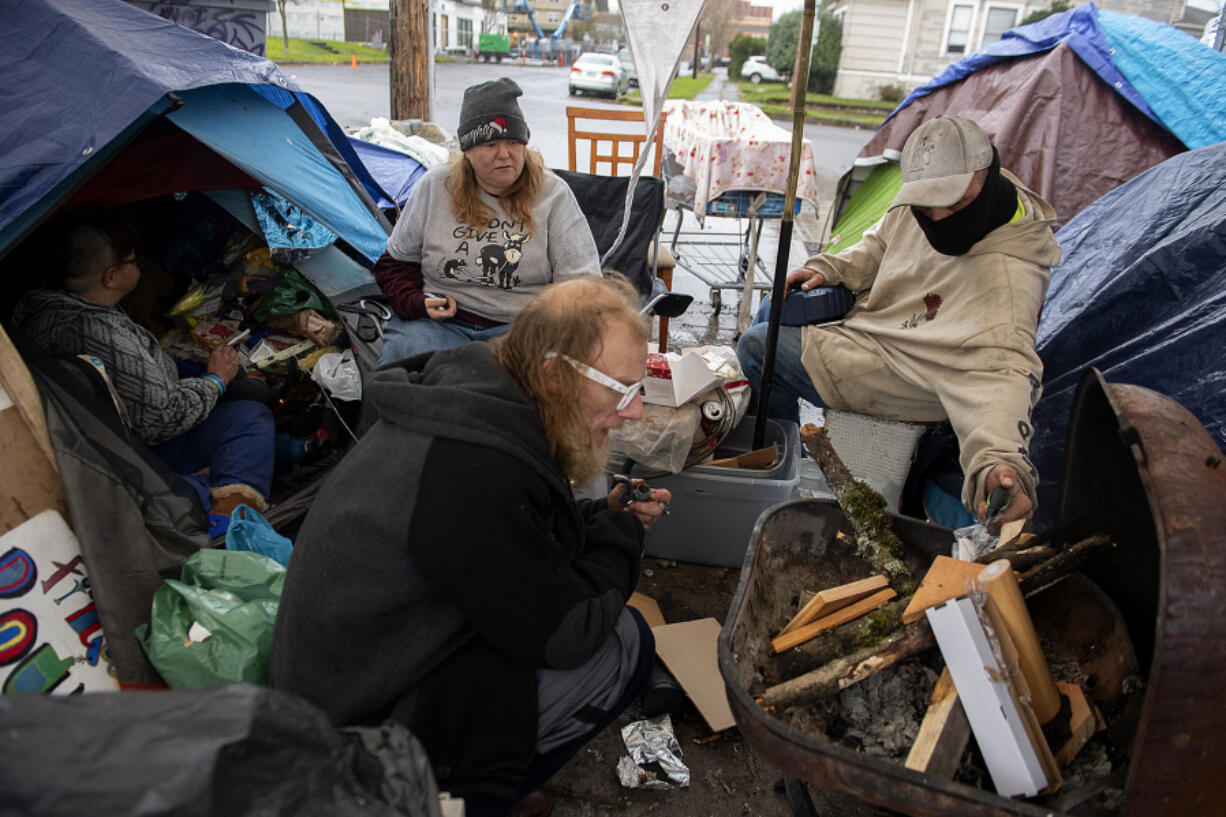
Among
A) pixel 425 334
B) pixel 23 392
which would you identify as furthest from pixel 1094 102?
pixel 23 392

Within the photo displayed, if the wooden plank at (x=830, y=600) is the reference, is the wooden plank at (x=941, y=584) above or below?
above

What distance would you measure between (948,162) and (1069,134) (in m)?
2.56

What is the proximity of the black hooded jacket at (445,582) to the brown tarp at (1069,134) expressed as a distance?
388 centimetres

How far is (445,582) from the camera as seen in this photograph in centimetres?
133

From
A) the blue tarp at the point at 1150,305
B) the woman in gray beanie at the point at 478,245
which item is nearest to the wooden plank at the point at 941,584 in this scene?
the blue tarp at the point at 1150,305

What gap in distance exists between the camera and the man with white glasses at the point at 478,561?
133 cm

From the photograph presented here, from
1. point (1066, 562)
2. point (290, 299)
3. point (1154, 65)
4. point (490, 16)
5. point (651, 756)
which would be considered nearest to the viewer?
point (1066, 562)

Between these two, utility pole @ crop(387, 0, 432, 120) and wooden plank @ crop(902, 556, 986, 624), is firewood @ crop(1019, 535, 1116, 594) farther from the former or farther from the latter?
utility pole @ crop(387, 0, 432, 120)

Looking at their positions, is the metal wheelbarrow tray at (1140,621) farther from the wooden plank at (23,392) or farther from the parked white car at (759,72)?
the parked white car at (759,72)

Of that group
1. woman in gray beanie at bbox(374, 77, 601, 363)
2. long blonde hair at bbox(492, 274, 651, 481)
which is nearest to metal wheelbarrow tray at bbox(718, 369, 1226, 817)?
long blonde hair at bbox(492, 274, 651, 481)

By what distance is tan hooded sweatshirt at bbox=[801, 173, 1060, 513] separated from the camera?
207 centimetres

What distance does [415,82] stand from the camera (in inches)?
262

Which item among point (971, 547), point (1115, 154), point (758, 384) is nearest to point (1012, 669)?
point (971, 547)

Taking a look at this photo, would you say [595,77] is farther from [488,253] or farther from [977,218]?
[977,218]
